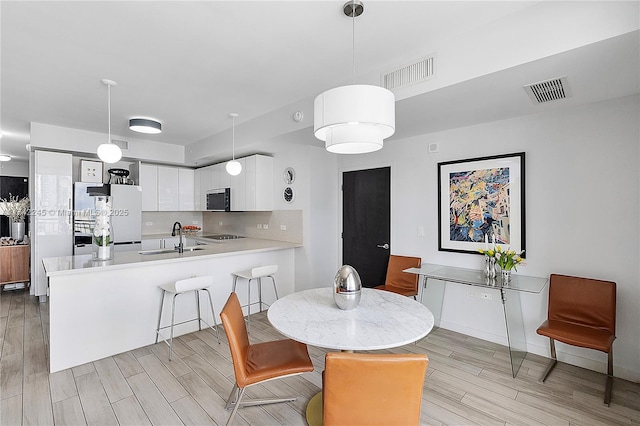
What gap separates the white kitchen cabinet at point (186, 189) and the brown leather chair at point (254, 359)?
4.71 metres

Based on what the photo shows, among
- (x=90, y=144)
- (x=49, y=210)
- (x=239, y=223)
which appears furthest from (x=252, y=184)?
(x=49, y=210)

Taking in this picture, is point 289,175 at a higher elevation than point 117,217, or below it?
higher

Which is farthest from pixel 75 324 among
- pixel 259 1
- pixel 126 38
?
pixel 259 1

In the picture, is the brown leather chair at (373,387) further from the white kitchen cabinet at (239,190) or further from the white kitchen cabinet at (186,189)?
the white kitchen cabinet at (186,189)

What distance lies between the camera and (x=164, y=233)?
6512 millimetres

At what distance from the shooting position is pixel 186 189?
636 centimetres

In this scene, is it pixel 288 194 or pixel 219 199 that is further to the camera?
pixel 219 199

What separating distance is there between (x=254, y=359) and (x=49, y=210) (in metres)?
4.51

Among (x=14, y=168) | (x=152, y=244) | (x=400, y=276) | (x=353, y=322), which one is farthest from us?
(x=14, y=168)

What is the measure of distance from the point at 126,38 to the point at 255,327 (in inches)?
122

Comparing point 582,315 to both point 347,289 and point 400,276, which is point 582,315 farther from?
point 347,289

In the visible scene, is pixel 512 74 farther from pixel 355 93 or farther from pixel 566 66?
pixel 355 93

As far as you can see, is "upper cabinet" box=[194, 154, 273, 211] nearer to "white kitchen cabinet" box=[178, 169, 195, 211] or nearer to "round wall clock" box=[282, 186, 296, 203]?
"round wall clock" box=[282, 186, 296, 203]

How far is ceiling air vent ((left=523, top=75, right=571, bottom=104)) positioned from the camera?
7.41 ft
